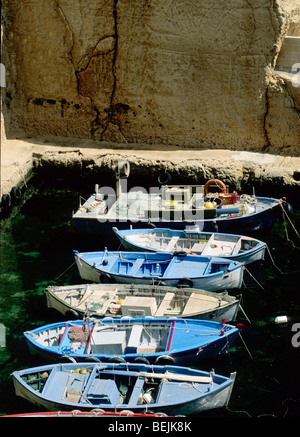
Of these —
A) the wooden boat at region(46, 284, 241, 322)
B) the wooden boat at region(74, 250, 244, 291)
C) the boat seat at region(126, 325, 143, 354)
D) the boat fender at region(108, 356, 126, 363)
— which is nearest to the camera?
the boat fender at region(108, 356, 126, 363)

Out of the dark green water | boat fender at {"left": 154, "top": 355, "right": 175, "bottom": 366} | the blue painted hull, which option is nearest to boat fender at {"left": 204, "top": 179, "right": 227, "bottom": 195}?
the blue painted hull

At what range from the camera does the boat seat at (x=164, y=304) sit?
16.9m

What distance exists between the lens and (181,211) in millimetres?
22031

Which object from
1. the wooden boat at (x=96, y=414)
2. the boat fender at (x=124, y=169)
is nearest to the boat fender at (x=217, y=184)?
the boat fender at (x=124, y=169)

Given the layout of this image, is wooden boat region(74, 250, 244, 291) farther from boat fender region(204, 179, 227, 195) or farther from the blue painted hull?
boat fender region(204, 179, 227, 195)

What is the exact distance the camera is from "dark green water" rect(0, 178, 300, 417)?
1512 cm

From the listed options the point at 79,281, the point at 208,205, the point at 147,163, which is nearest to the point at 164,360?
the point at 79,281

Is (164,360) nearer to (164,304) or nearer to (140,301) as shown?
(140,301)

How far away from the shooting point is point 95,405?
13406mm

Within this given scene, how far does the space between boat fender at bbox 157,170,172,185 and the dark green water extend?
3.02 m

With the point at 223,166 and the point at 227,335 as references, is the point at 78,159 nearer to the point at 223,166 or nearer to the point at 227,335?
the point at 223,166

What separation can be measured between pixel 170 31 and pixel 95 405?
55.1 ft

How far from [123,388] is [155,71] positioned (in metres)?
15.7

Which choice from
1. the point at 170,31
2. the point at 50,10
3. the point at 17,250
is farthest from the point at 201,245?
the point at 50,10
